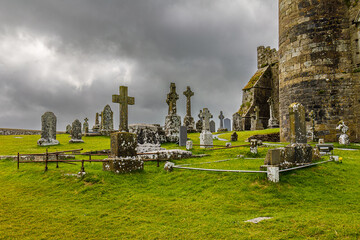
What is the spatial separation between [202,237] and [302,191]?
327 centimetres

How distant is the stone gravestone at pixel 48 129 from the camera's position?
18.6 m

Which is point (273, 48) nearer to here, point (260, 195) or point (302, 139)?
point (302, 139)

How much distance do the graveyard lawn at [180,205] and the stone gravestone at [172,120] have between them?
9.44m

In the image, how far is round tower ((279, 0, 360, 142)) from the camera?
14.8 metres

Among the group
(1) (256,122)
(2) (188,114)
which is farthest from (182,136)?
(1) (256,122)

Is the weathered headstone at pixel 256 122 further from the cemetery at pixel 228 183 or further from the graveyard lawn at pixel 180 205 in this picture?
the graveyard lawn at pixel 180 205

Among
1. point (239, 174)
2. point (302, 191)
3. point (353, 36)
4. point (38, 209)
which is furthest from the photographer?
point (353, 36)

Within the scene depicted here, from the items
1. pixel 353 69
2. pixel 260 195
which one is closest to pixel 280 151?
pixel 260 195

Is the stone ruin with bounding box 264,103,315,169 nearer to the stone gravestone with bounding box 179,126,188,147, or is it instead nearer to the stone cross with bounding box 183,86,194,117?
the stone gravestone with bounding box 179,126,188,147

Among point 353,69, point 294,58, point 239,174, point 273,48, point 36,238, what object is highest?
point 273,48

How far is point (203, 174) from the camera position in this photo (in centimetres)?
762

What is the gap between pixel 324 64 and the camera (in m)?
15.1

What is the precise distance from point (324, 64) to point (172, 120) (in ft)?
34.3

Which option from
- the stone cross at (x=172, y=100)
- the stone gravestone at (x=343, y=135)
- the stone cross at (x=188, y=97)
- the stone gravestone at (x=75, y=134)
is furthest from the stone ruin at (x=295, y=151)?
the stone cross at (x=188, y=97)
